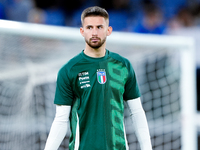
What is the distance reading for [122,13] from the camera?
620 centimetres

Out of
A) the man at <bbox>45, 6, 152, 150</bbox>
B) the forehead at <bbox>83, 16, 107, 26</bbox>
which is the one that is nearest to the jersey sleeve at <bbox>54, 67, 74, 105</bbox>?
the man at <bbox>45, 6, 152, 150</bbox>

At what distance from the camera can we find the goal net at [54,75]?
2691mm

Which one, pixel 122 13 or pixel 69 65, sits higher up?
pixel 122 13

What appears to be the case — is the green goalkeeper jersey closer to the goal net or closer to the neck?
the neck

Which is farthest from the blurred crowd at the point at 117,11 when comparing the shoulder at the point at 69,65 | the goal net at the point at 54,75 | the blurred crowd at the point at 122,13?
the shoulder at the point at 69,65

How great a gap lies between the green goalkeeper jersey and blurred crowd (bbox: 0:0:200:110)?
313 cm

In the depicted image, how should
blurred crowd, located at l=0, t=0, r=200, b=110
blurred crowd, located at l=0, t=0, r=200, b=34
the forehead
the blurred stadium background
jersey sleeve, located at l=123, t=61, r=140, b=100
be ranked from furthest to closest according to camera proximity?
1. blurred crowd, located at l=0, t=0, r=200, b=34
2. blurred crowd, located at l=0, t=0, r=200, b=110
3. the blurred stadium background
4. jersey sleeve, located at l=123, t=61, r=140, b=100
5. the forehead

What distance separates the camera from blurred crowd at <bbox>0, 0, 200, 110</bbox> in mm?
4977

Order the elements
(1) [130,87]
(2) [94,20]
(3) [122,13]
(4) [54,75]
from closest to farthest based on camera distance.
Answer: (2) [94,20] → (1) [130,87] → (4) [54,75] → (3) [122,13]

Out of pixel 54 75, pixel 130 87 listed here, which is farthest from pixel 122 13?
pixel 130 87

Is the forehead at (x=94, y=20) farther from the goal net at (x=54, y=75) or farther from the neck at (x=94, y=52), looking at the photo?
the goal net at (x=54, y=75)

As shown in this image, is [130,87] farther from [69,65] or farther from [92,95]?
[69,65]

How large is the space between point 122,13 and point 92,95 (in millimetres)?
4576

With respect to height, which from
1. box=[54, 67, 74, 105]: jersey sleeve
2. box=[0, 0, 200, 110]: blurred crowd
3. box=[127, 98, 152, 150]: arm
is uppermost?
box=[0, 0, 200, 110]: blurred crowd
